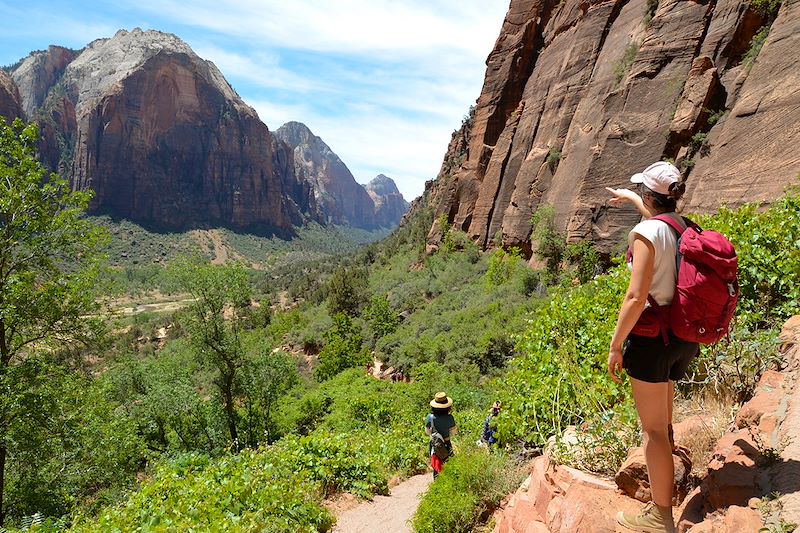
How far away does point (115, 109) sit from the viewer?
13188 cm

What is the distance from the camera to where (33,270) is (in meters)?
8.92

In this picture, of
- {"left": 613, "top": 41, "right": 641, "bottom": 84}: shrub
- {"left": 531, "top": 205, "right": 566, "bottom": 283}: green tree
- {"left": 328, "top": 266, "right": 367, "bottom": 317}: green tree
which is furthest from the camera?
{"left": 328, "top": 266, "right": 367, "bottom": 317}: green tree

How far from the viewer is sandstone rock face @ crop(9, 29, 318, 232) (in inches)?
5162

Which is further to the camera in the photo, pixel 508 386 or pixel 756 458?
pixel 508 386

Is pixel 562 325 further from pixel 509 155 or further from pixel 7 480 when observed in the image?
pixel 509 155

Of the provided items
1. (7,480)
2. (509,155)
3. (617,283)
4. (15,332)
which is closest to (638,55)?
(509,155)

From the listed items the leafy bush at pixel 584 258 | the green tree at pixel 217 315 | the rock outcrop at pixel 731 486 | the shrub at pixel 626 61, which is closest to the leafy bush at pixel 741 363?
the rock outcrop at pixel 731 486

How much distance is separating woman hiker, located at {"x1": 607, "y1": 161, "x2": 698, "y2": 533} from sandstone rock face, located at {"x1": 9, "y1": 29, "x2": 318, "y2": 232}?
5969 inches

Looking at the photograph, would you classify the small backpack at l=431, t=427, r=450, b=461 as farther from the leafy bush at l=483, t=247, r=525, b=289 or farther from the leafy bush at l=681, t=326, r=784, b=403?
the leafy bush at l=483, t=247, r=525, b=289

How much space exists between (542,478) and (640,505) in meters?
0.77

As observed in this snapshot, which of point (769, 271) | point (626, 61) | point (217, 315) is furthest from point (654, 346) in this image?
point (626, 61)

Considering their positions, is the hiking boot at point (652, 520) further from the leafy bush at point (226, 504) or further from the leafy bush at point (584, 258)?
the leafy bush at point (584, 258)

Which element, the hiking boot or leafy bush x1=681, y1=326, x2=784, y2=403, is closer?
the hiking boot

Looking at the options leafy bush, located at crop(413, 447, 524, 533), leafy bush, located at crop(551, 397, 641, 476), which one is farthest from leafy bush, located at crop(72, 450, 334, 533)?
leafy bush, located at crop(551, 397, 641, 476)
